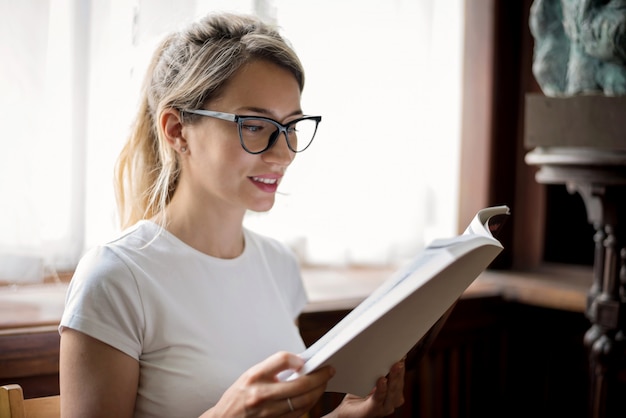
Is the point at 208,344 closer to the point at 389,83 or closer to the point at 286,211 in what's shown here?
the point at 286,211

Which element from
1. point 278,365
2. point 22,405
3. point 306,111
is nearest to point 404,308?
point 278,365

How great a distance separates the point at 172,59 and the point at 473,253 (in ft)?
2.19

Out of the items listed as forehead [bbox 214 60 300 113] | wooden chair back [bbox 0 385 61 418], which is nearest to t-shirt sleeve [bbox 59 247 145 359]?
wooden chair back [bbox 0 385 61 418]

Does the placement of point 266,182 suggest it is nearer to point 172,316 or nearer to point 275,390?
point 172,316

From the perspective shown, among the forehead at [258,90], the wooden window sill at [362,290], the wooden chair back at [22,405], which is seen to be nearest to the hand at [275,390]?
the wooden chair back at [22,405]

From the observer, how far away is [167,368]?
43.9 inches

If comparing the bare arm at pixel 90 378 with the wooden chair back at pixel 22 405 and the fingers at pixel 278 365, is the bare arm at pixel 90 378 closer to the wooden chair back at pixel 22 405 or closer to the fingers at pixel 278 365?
the wooden chair back at pixel 22 405

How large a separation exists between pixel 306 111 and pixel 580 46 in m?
0.74

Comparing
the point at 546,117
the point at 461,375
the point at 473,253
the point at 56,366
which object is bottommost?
the point at 461,375

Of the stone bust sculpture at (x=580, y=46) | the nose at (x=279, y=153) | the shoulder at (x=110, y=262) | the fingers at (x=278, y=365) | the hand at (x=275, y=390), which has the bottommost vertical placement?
the hand at (x=275, y=390)

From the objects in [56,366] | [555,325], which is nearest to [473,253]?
[56,366]

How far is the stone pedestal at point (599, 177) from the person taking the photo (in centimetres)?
154

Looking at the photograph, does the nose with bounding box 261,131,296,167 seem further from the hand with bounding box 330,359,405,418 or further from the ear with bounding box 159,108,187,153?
the hand with bounding box 330,359,405,418

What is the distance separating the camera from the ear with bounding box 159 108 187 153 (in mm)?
1201
